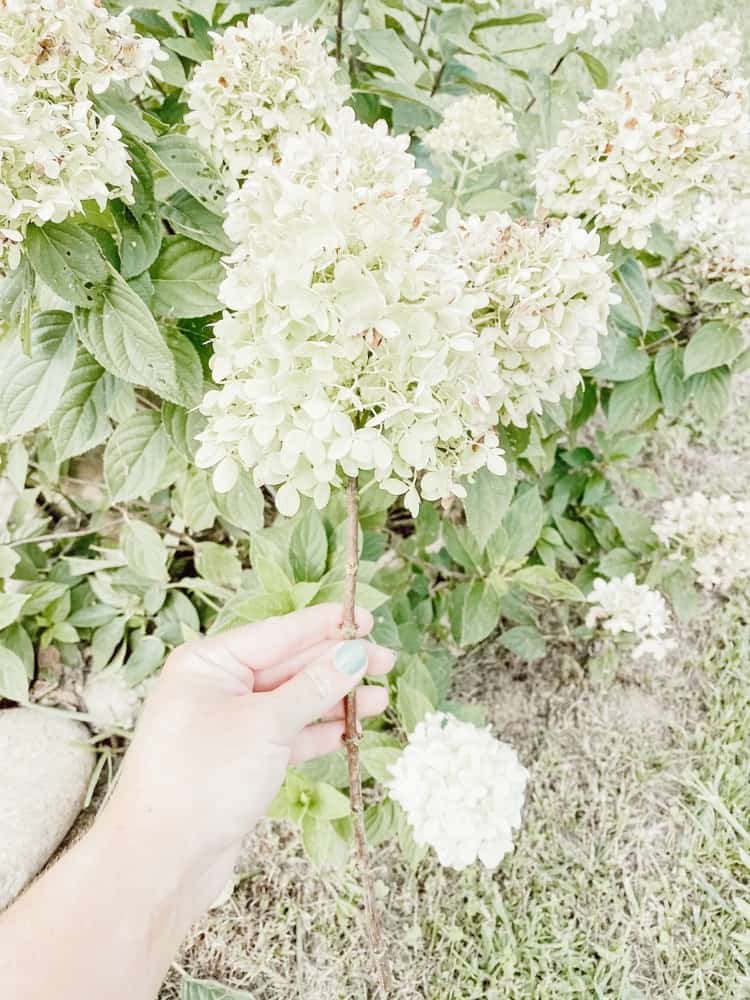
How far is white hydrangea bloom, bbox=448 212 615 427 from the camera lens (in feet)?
3.08

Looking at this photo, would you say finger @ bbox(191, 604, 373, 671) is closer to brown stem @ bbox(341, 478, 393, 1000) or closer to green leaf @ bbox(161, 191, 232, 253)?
brown stem @ bbox(341, 478, 393, 1000)

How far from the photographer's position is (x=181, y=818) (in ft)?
3.51

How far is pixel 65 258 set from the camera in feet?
3.61

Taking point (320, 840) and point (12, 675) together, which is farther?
point (12, 675)

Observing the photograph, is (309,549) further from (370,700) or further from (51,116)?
(51,116)

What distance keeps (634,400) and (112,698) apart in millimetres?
1537

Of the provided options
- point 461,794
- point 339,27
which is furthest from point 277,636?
point 339,27

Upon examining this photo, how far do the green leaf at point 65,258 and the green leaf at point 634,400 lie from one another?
1240 mm

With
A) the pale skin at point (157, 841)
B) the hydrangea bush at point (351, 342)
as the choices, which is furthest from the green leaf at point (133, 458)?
the pale skin at point (157, 841)

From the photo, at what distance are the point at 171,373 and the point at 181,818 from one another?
0.61 metres

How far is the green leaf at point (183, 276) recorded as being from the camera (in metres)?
1.31

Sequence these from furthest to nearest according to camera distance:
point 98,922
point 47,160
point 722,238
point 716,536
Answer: point 716,536, point 722,238, point 98,922, point 47,160

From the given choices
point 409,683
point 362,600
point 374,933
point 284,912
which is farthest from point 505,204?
point 284,912

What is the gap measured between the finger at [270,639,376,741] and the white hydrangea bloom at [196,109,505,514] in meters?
0.32
